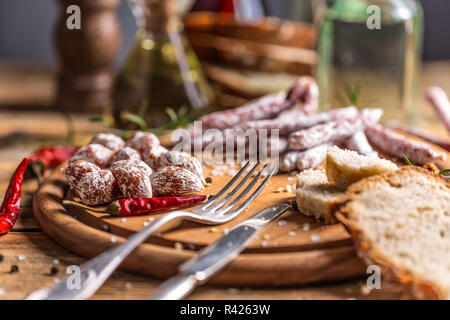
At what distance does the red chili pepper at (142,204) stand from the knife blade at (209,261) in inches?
7.1

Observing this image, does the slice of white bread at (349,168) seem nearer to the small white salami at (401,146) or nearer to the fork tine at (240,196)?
the fork tine at (240,196)

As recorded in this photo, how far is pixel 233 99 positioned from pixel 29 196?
4.19 feet

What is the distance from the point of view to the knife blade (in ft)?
3.57

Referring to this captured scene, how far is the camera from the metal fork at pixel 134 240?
1076mm

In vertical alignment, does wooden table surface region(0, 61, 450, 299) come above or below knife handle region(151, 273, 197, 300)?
below

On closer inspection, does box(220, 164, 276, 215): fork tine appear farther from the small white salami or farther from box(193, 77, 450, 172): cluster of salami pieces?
the small white salami

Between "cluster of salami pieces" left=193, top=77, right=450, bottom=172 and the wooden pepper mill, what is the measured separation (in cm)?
88

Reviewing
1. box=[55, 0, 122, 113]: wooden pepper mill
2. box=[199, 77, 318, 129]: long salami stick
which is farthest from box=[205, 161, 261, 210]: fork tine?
box=[55, 0, 122, 113]: wooden pepper mill

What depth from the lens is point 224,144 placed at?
189 cm

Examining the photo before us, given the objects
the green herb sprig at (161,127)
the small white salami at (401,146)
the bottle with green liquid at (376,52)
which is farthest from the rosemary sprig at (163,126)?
the bottle with green liquid at (376,52)

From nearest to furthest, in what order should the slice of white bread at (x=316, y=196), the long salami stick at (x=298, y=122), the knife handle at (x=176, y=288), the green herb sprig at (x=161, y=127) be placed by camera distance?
the knife handle at (x=176, y=288) < the slice of white bread at (x=316, y=196) < the long salami stick at (x=298, y=122) < the green herb sprig at (x=161, y=127)

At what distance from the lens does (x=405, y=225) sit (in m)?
1.20

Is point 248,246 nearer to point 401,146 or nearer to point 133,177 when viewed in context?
→ point 133,177
